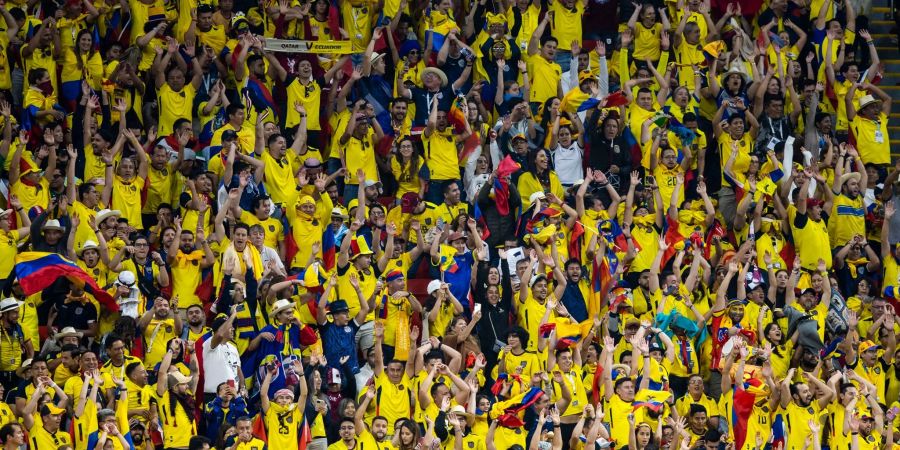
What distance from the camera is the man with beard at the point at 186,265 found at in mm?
19578

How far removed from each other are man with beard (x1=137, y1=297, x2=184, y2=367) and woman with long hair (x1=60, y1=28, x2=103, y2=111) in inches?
127

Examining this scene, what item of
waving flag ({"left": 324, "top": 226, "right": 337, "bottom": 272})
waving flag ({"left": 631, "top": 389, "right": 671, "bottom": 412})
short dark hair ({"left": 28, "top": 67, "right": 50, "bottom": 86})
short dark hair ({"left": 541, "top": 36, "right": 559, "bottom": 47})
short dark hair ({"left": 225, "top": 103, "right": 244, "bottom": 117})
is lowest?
waving flag ({"left": 631, "top": 389, "right": 671, "bottom": 412})

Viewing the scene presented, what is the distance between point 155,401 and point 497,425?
124 inches

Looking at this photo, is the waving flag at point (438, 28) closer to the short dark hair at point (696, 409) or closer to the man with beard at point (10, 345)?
the short dark hair at point (696, 409)

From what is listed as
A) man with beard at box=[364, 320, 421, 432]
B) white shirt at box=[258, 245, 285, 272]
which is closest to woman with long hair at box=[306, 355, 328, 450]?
man with beard at box=[364, 320, 421, 432]

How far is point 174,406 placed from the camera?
1834cm

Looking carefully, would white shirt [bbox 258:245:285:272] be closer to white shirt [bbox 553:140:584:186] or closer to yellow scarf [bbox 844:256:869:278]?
white shirt [bbox 553:140:584:186]

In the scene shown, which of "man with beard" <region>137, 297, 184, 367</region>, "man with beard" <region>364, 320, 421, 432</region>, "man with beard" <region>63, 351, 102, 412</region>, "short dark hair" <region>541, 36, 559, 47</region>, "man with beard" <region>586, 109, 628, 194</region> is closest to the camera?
"man with beard" <region>63, 351, 102, 412</region>

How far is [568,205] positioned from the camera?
A: 21391 millimetres

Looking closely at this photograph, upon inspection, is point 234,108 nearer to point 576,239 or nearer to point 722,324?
point 576,239

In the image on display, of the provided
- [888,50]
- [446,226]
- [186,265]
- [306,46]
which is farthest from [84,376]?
[888,50]

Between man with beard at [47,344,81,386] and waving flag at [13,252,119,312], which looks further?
waving flag at [13,252,119,312]

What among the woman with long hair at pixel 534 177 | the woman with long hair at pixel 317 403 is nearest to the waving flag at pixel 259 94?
the woman with long hair at pixel 534 177

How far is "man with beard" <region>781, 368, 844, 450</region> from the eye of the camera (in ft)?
65.7
